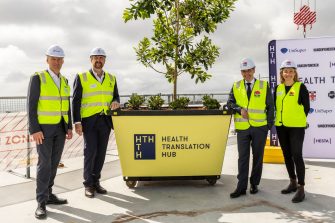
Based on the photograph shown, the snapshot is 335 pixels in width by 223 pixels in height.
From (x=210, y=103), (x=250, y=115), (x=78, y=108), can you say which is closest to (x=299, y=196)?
(x=250, y=115)

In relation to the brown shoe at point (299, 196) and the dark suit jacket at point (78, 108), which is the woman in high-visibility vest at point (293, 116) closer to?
the brown shoe at point (299, 196)

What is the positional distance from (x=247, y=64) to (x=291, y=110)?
2.64 feet

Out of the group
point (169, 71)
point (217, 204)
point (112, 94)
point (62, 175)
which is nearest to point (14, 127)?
point (62, 175)

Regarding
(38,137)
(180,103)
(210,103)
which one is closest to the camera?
(38,137)

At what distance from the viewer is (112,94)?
480 centimetres

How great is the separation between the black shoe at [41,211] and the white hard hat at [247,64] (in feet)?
9.55

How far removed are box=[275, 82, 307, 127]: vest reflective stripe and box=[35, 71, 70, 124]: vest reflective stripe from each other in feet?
8.86

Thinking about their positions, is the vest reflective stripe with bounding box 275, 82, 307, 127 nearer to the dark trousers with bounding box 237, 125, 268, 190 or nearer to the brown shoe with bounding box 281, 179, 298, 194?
the dark trousers with bounding box 237, 125, 268, 190

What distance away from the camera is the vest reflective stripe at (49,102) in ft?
12.9

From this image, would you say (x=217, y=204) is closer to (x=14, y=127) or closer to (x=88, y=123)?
(x=88, y=123)

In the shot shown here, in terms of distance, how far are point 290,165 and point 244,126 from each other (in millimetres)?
860

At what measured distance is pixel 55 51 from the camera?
4.06 meters

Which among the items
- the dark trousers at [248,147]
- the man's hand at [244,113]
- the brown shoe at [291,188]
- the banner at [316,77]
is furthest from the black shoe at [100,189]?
the banner at [316,77]

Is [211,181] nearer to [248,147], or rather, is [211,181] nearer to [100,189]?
[248,147]
